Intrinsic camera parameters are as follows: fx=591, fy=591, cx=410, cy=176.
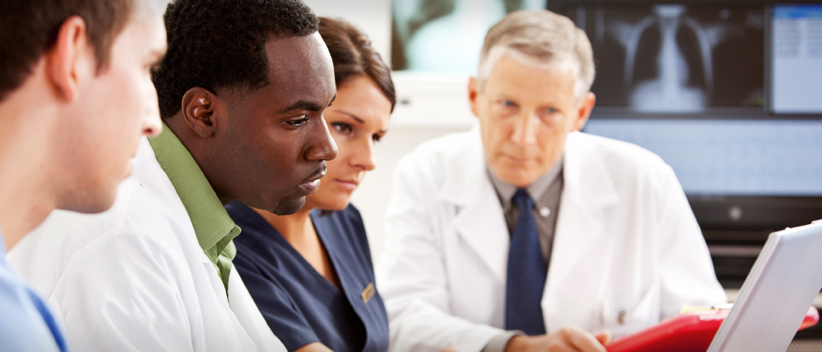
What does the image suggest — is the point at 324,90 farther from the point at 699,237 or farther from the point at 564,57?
the point at 699,237

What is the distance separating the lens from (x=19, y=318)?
0.27m

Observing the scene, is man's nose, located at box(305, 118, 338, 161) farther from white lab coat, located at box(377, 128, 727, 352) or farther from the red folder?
white lab coat, located at box(377, 128, 727, 352)

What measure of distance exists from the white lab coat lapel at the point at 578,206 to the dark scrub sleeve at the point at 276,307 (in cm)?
63

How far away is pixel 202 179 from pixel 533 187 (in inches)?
34.1

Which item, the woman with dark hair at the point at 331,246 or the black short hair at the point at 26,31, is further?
the woman with dark hair at the point at 331,246

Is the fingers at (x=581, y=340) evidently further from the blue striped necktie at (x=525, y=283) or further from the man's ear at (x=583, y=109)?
the man's ear at (x=583, y=109)

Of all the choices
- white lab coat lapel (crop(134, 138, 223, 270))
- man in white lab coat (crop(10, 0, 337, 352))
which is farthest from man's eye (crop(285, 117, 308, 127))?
white lab coat lapel (crop(134, 138, 223, 270))

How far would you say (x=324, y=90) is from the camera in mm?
538

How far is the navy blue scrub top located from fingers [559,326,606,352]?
29 cm

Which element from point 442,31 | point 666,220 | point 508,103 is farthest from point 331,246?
point 442,31

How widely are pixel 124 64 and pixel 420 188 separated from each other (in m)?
1.00

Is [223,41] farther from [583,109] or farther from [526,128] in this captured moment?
[583,109]

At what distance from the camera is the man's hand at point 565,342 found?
0.89 m

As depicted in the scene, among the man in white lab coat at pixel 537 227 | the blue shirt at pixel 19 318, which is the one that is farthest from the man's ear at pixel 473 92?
the blue shirt at pixel 19 318
